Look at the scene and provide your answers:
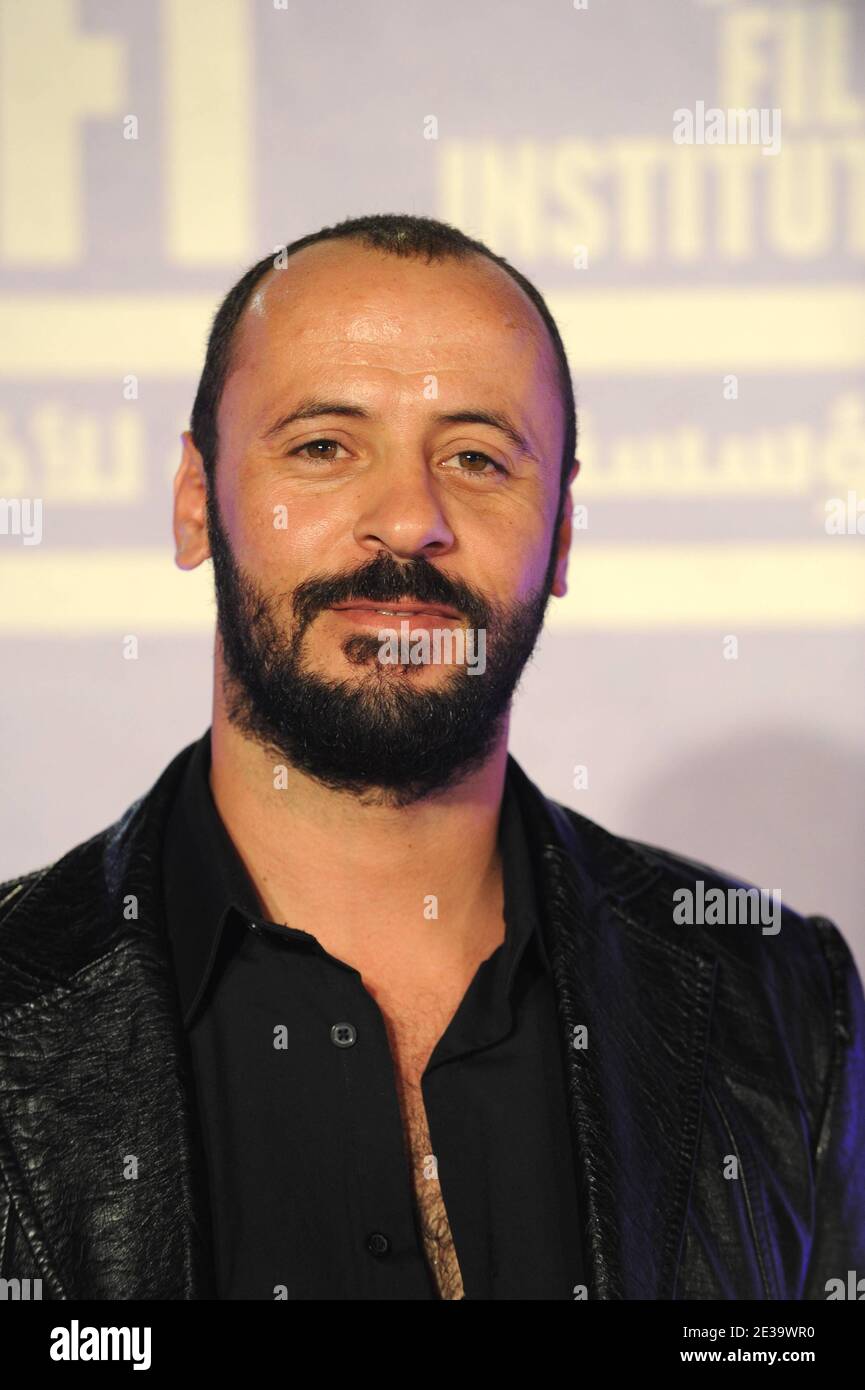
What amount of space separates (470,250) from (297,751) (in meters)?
0.84

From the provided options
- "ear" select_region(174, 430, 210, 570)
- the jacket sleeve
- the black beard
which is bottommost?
the jacket sleeve

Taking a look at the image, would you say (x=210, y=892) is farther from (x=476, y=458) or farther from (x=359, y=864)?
(x=476, y=458)

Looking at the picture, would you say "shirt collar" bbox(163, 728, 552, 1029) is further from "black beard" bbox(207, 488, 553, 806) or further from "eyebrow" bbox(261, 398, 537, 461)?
"eyebrow" bbox(261, 398, 537, 461)

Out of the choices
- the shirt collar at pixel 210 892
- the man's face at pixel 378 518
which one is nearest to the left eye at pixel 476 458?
the man's face at pixel 378 518

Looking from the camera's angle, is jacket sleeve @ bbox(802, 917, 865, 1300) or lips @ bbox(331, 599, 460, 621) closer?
lips @ bbox(331, 599, 460, 621)

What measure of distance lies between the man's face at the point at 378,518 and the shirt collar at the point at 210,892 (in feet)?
0.49

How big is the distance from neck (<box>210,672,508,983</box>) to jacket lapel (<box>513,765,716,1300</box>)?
0.16 metres

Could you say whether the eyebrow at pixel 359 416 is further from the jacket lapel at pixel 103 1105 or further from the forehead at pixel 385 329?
the jacket lapel at pixel 103 1105

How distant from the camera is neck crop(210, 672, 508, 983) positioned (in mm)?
2059

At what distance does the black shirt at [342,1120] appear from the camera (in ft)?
5.82

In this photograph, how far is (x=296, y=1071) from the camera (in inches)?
74.0

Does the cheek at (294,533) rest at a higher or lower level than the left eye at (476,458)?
lower

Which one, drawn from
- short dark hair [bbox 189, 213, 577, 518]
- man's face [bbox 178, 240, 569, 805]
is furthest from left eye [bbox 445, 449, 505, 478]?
short dark hair [bbox 189, 213, 577, 518]
